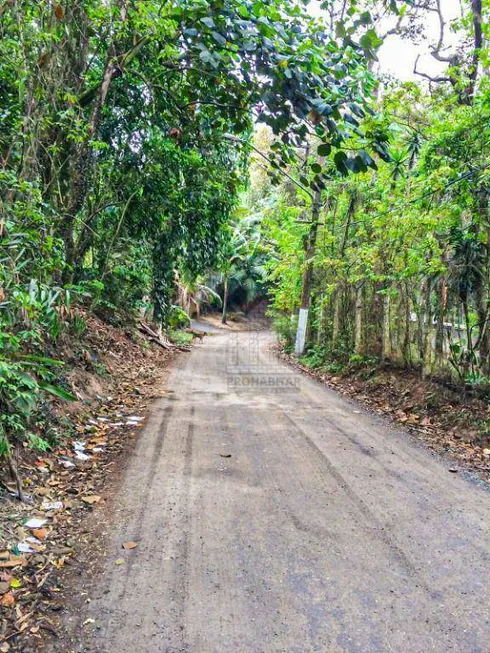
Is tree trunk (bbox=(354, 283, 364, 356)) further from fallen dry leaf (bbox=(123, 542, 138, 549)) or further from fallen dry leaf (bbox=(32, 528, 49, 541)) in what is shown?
fallen dry leaf (bbox=(32, 528, 49, 541))

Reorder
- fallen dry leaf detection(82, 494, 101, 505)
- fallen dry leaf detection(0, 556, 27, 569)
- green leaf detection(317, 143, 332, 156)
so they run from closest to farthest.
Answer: fallen dry leaf detection(0, 556, 27, 569)
green leaf detection(317, 143, 332, 156)
fallen dry leaf detection(82, 494, 101, 505)

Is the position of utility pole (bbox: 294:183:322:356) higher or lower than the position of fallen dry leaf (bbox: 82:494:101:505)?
higher

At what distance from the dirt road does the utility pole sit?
28.8 ft

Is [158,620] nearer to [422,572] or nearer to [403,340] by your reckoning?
[422,572]

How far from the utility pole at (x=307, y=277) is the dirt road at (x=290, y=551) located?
879cm

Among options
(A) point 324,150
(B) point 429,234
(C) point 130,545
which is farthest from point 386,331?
(C) point 130,545

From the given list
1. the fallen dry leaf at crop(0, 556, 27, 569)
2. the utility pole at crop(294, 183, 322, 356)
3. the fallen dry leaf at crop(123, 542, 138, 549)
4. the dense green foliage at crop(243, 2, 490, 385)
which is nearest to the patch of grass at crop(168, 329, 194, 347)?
the utility pole at crop(294, 183, 322, 356)

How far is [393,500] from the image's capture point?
3938 mm

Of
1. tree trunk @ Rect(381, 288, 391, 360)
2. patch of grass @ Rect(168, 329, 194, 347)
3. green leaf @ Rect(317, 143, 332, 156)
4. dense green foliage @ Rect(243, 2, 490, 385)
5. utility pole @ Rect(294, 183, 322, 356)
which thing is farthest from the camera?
patch of grass @ Rect(168, 329, 194, 347)

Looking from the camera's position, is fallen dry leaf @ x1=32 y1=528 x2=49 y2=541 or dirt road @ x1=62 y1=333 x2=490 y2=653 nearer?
dirt road @ x1=62 y1=333 x2=490 y2=653

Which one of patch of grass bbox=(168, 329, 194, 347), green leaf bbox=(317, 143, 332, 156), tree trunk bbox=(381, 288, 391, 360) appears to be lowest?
patch of grass bbox=(168, 329, 194, 347)

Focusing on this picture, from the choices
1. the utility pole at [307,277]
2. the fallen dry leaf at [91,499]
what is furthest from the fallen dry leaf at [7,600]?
the utility pole at [307,277]

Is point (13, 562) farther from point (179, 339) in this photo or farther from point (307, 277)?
point (179, 339)

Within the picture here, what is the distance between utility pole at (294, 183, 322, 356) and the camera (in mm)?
13386
